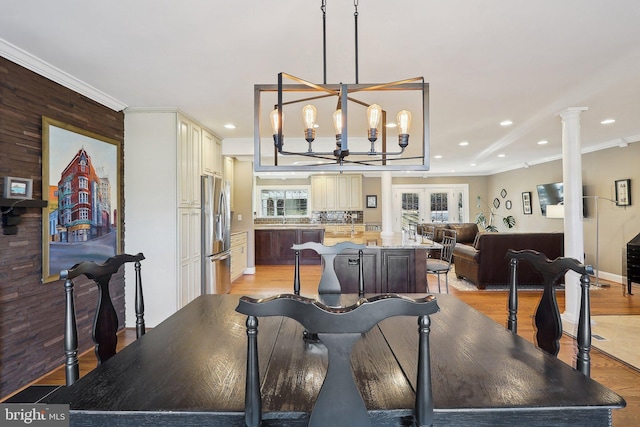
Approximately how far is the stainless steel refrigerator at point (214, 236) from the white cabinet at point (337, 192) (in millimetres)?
4321

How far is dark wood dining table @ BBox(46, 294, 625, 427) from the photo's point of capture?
923mm

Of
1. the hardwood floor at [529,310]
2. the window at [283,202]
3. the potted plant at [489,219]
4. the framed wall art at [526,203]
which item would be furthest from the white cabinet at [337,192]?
the framed wall art at [526,203]

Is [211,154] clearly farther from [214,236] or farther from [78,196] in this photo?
[78,196]

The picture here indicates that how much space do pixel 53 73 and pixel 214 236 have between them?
229 centimetres

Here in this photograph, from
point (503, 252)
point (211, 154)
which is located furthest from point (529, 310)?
point (211, 154)

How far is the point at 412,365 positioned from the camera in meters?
1.17

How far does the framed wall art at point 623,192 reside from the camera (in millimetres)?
5305

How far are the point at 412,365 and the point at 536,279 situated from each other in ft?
16.7

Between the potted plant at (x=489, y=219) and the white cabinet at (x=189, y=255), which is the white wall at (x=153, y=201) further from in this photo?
the potted plant at (x=489, y=219)

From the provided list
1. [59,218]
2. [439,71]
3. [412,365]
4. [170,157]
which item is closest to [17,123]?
[59,218]

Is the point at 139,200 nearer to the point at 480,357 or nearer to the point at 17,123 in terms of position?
the point at 17,123

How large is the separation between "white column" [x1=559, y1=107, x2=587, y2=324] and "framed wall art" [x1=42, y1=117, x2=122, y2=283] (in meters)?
4.68

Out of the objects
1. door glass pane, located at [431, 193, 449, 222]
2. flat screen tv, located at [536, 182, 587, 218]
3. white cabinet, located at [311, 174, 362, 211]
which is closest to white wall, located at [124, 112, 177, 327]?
white cabinet, located at [311, 174, 362, 211]

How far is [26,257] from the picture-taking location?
2412 mm
